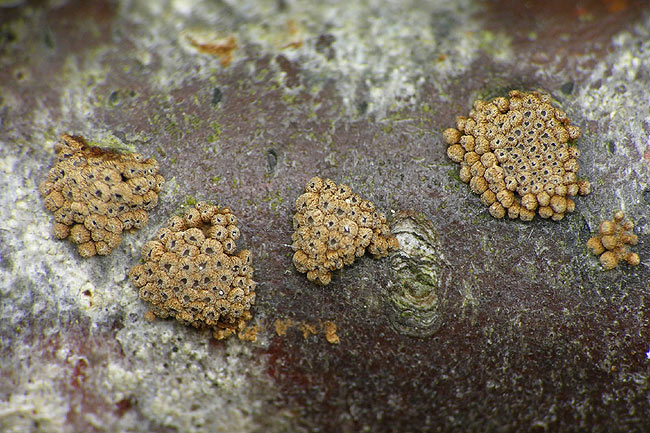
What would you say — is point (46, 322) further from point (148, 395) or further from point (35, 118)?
point (35, 118)

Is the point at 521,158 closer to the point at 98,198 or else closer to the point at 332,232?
the point at 332,232

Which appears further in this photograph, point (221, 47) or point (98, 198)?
point (221, 47)

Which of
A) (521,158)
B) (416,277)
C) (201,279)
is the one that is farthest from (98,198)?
(521,158)

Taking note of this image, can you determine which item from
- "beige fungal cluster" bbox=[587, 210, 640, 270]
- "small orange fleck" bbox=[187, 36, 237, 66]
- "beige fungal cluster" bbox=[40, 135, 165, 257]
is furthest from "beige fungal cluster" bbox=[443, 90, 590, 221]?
"beige fungal cluster" bbox=[40, 135, 165, 257]

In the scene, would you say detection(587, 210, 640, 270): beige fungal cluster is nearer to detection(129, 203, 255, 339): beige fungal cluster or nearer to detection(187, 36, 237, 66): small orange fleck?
detection(129, 203, 255, 339): beige fungal cluster

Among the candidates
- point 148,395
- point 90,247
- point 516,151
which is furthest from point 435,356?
point 90,247

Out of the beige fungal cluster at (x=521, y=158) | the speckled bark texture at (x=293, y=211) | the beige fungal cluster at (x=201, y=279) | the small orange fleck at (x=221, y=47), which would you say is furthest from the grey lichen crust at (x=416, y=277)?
the small orange fleck at (x=221, y=47)

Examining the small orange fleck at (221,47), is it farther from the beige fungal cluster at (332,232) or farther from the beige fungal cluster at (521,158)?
the beige fungal cluster at (521,158)
